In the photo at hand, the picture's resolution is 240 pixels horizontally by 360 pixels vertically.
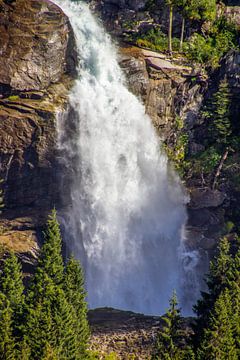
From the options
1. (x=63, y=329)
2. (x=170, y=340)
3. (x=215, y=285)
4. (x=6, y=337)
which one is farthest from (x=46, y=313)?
(x=215, y=285)

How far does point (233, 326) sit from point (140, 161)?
2678 cm

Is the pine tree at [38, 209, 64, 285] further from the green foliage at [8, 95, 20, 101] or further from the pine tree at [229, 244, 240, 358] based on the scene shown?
the green foliage at [8, 95, 20, 101]

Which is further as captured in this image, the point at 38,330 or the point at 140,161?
the point at 140,161

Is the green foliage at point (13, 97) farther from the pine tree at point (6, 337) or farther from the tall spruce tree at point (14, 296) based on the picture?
the pine tree at point (6, 337)

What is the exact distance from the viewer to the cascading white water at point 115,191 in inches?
2810

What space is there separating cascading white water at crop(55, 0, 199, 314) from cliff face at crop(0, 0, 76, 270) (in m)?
2.45

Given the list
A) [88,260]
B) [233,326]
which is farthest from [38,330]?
[88,260]

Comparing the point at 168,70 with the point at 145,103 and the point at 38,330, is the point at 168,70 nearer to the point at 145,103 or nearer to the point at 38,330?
the point at 145,103

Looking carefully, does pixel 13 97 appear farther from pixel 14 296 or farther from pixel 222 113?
pixel 222 113

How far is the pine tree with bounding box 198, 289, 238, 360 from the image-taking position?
51062mm

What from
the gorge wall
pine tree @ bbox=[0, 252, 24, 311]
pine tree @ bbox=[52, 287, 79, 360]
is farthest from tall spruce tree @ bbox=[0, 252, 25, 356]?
the gorge wall

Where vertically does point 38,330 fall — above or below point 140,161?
below

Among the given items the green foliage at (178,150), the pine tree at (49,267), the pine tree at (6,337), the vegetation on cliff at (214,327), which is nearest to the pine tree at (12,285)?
the pine tree at (49,267)

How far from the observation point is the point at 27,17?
6838 cm
